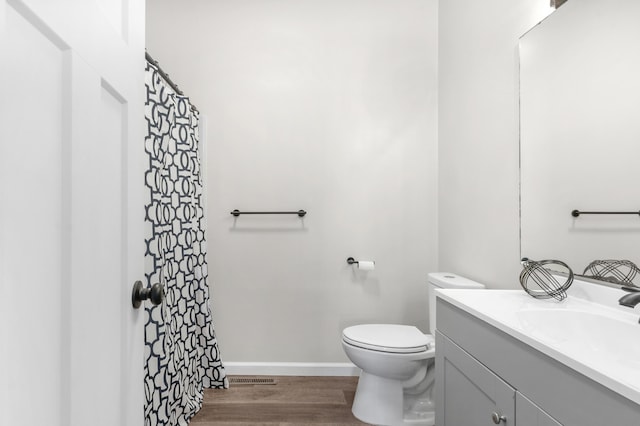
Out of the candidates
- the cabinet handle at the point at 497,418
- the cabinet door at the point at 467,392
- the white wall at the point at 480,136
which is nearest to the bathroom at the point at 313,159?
the white wall at the point at 480,136

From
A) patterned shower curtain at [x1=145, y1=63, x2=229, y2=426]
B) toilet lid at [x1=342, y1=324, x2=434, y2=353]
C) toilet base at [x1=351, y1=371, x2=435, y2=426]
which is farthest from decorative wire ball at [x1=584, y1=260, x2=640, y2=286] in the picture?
patterned shower curtain at [x1=145, y1=63, x2=229, y2=426]

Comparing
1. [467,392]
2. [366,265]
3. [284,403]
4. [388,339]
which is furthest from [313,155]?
[467,392]

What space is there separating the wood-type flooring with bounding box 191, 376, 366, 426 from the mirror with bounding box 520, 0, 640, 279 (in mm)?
1288

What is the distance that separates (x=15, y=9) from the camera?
0.48 m

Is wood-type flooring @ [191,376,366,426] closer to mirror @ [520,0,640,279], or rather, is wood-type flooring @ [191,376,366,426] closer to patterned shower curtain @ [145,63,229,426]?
patterned shower curtain @ [145,63,229,426]

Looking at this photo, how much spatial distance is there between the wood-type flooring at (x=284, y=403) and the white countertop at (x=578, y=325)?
3.51ft

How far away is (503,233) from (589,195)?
1.71ft

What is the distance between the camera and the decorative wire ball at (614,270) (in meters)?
1.06

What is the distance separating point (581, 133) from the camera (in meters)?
1.21

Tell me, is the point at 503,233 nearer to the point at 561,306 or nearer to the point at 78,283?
the point at 561,306

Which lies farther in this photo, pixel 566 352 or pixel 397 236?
pixel 397 236

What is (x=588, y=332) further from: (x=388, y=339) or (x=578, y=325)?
(x=388, y=339)

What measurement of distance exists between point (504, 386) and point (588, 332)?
1.04 feet

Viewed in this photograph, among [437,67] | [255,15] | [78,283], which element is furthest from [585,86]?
[255,15]
